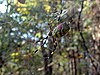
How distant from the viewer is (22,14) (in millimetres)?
3646

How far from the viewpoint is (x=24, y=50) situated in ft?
13.0

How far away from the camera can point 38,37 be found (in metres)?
3.69

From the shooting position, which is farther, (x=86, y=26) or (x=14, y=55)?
(x=86, y=26)

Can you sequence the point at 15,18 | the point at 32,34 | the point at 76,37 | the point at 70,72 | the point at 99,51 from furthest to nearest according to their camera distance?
1. the point at 70,72
2. the point at 99,51
3. the point at 76,37
4. the point at 32,34
5. the point at 15,18

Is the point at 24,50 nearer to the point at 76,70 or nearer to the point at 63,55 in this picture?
the point at 63,55

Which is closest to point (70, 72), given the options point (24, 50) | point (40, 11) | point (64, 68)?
point (64, 68)

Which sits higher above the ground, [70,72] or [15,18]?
[15,18]

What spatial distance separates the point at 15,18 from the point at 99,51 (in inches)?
61.7

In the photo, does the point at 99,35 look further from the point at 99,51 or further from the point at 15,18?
the point at 15,18

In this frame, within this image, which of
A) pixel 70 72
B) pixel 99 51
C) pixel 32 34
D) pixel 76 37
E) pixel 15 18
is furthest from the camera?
pixel 70 72

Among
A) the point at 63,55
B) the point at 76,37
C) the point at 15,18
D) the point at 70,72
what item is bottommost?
the point at 70,72

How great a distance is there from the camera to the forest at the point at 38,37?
3.49 metres

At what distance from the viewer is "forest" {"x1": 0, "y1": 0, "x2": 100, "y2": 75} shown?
3.49m

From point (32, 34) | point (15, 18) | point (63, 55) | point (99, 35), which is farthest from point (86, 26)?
point (15, 18)
